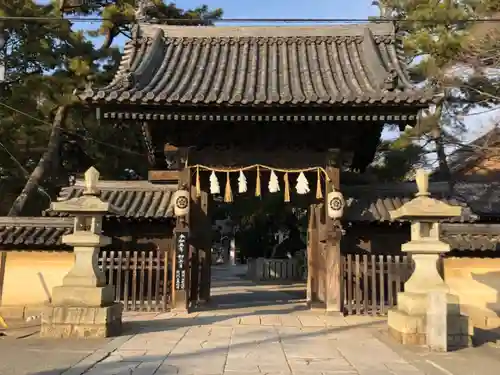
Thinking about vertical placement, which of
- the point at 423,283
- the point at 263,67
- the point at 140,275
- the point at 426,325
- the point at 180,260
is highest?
the point at 263,67

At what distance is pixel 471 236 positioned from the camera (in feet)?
37.9

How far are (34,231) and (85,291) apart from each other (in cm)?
427

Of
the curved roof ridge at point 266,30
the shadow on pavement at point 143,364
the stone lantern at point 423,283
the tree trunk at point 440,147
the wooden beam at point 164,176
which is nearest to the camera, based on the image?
the shadow on pavement at point 143,364

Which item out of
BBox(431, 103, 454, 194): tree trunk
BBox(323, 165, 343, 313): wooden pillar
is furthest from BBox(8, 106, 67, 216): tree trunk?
BBox(431, 103, 454, 194): tree trunk

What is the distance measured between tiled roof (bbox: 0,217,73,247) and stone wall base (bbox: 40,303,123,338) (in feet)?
11.4

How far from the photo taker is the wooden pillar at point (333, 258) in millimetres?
10977

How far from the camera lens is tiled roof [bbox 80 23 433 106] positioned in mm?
10406

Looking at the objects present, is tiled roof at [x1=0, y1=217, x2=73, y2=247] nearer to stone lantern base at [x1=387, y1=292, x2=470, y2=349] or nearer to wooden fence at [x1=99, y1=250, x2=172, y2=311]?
wooden fence at [x1=99, y1=250, x2=172, y2=311]

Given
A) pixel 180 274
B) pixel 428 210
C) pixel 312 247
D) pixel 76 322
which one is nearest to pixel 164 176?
pixel 180 274

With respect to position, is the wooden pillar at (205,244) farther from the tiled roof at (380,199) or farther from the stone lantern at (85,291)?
the tiled roof at (380,199)

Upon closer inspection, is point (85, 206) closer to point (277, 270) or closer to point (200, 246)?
point (200, 246)

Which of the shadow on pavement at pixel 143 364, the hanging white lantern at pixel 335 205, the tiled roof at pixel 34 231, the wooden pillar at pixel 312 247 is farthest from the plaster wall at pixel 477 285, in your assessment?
the tiled roof at pixel 34 231

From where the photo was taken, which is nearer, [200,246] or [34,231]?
[34,231]

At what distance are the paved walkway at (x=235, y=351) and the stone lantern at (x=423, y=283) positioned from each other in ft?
1.73
